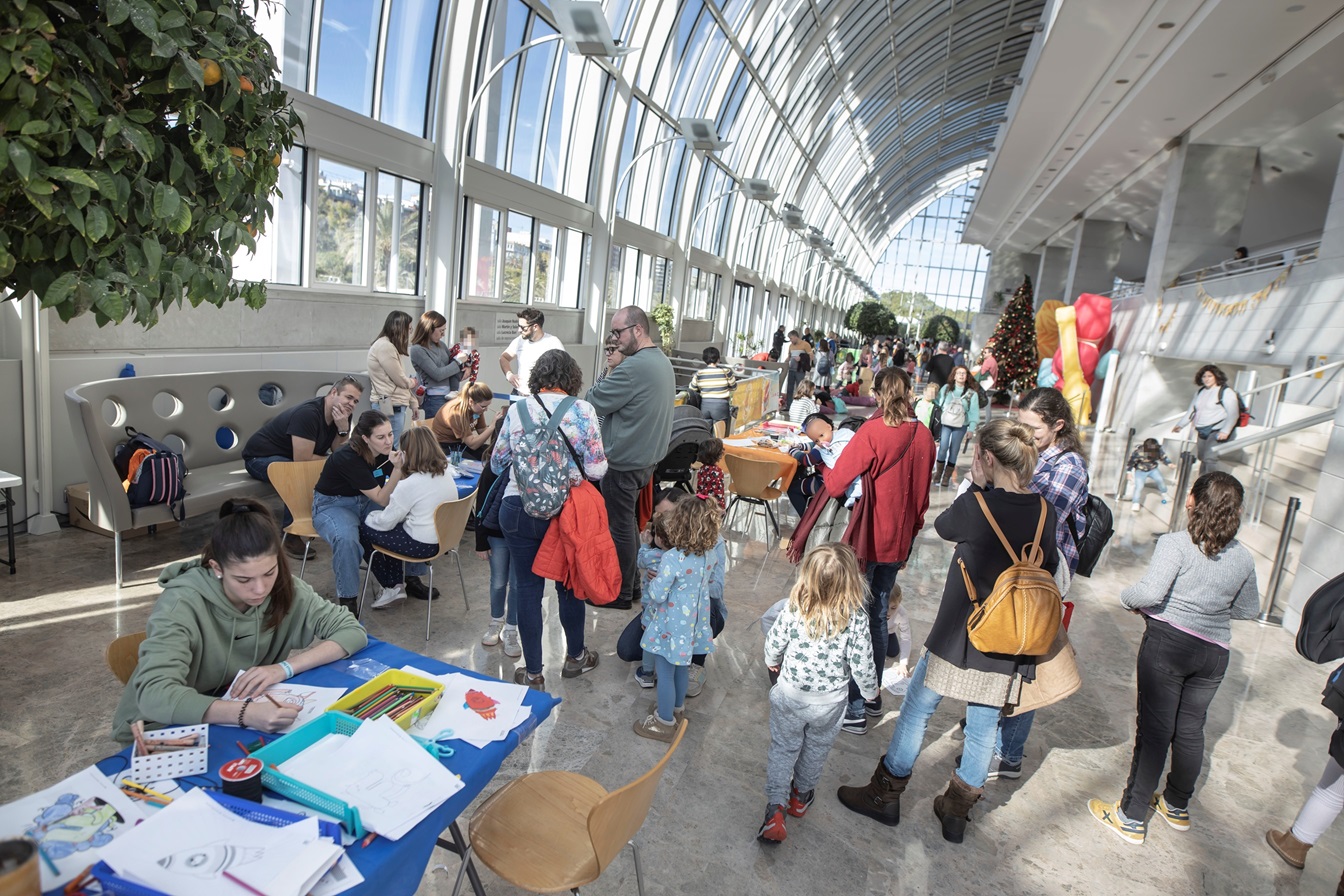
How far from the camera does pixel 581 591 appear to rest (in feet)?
11.4

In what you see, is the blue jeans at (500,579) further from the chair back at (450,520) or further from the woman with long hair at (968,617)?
the woman with long hair at (968,617)

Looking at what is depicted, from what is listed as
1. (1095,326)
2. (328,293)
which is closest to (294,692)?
(328,293)

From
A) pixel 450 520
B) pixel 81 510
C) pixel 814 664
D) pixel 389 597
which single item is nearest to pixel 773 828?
pixel 814 664

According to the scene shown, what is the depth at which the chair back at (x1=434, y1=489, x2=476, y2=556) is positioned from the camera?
4.13 meters

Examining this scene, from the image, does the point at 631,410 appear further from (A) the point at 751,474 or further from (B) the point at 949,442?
(B) the point at 949,442

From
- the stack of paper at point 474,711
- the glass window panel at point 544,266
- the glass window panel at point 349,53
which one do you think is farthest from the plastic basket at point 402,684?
the glass window panel at point 544,266

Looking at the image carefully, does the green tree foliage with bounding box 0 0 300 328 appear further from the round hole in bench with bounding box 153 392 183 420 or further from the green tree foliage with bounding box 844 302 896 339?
the green tree foliage with bounding box 844 302 896 339

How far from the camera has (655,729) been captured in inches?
133

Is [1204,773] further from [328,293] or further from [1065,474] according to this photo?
[328,293]

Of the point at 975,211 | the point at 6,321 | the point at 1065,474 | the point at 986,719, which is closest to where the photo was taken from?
the point at 986,719

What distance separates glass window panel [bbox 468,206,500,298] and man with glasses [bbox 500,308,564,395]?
358 cm

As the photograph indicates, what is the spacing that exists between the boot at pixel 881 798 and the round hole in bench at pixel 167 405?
5122mm

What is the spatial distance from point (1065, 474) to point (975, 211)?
26100 millimetres

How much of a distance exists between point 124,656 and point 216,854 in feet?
3.47
